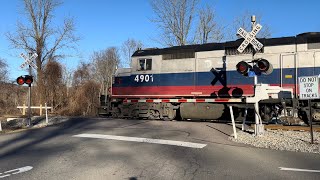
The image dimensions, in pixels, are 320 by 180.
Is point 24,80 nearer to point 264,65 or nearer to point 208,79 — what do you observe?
point 208,79

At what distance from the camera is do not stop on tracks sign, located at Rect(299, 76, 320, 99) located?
38.5 ft

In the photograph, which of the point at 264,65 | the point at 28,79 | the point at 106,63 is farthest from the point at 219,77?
the point at 106,63

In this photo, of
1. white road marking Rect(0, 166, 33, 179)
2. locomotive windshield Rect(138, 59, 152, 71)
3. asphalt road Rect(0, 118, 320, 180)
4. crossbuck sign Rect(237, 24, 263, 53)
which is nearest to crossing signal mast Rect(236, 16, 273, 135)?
crossbuck sign Rect(237, 24, 263, 53)

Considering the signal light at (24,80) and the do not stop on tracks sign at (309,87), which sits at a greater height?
the signal light at (24,80)

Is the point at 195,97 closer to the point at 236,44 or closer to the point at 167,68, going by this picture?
the point at 167,68

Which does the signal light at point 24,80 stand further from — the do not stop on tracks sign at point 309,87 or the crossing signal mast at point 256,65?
the do not stop on tracks sign at point 309,87

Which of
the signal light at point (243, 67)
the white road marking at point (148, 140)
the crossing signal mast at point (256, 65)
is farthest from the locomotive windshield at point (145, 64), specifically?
the signal light at point (243, 67)

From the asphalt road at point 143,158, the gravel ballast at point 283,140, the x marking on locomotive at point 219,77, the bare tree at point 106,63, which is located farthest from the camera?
the bare tree at point 106,63

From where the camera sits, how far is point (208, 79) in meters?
18.4

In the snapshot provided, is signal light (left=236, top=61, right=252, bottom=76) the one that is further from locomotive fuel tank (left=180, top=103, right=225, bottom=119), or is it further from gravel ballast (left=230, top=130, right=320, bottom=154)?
locomotive fuel tank (left=180, top=103, right=225, bottom=119)

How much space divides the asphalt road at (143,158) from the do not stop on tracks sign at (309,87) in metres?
2.68

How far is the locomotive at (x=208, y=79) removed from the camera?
15.7 meters

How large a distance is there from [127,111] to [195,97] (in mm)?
4591

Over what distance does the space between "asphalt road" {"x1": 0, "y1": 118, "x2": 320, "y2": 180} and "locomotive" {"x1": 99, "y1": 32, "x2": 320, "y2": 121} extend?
395 cm
